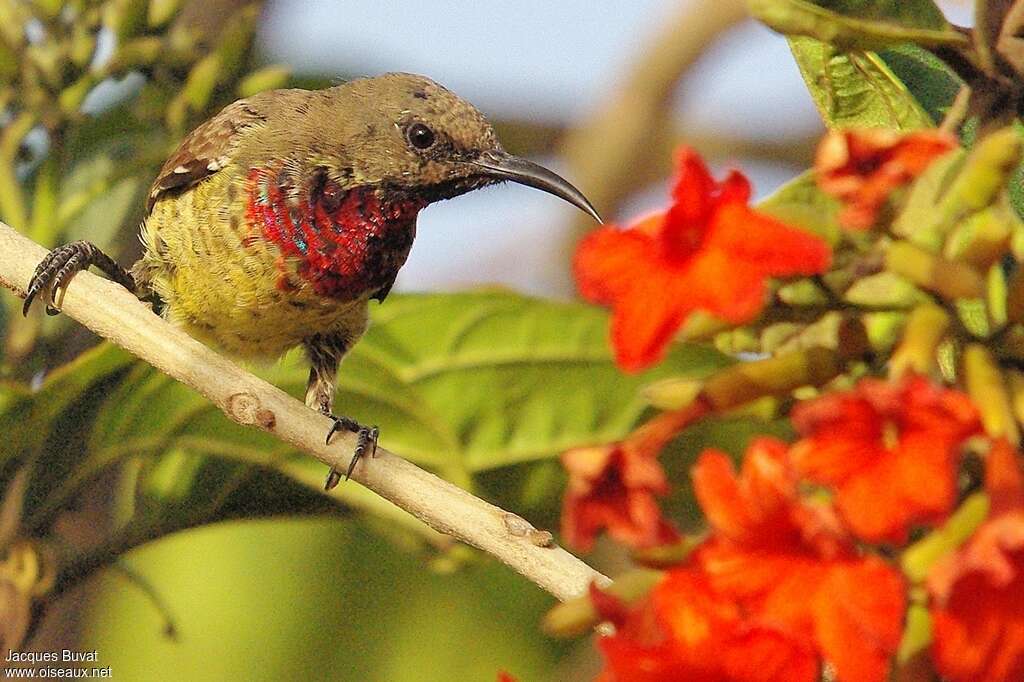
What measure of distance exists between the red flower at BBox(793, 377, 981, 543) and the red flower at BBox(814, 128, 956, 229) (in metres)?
0.22

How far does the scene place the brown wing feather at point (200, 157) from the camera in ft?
12.5

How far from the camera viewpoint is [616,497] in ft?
4.00

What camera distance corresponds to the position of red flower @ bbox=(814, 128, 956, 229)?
1.25m

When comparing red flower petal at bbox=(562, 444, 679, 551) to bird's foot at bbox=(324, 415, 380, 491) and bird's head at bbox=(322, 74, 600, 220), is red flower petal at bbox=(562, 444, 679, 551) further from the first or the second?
bird's head at bbox=(322, 74, 600, 220)

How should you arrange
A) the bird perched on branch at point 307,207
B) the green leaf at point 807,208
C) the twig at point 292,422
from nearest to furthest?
the green leaf at point 807,208, the twig at point 292,422, the bird perched on branch at point 307,207

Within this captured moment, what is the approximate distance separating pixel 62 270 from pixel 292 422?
912 millimetres

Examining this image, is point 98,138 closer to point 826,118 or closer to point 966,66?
point 826,118

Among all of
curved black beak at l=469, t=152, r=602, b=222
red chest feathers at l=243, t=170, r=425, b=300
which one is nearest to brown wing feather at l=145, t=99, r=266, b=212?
red chest feathers at l=243, t=170, r=425, b=300

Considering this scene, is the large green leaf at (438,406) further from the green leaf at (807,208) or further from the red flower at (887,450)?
the red flower at (887,450)

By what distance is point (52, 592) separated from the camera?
2730 millimetres

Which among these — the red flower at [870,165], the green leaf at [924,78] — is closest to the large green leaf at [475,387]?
the green leaf at [924,78]

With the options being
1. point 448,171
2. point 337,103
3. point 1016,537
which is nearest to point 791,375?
point 1016,537

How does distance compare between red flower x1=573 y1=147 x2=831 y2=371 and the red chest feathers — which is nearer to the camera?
red flower x1=573 y1=147 x2=831 y2=371

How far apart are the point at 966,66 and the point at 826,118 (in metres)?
0.32
